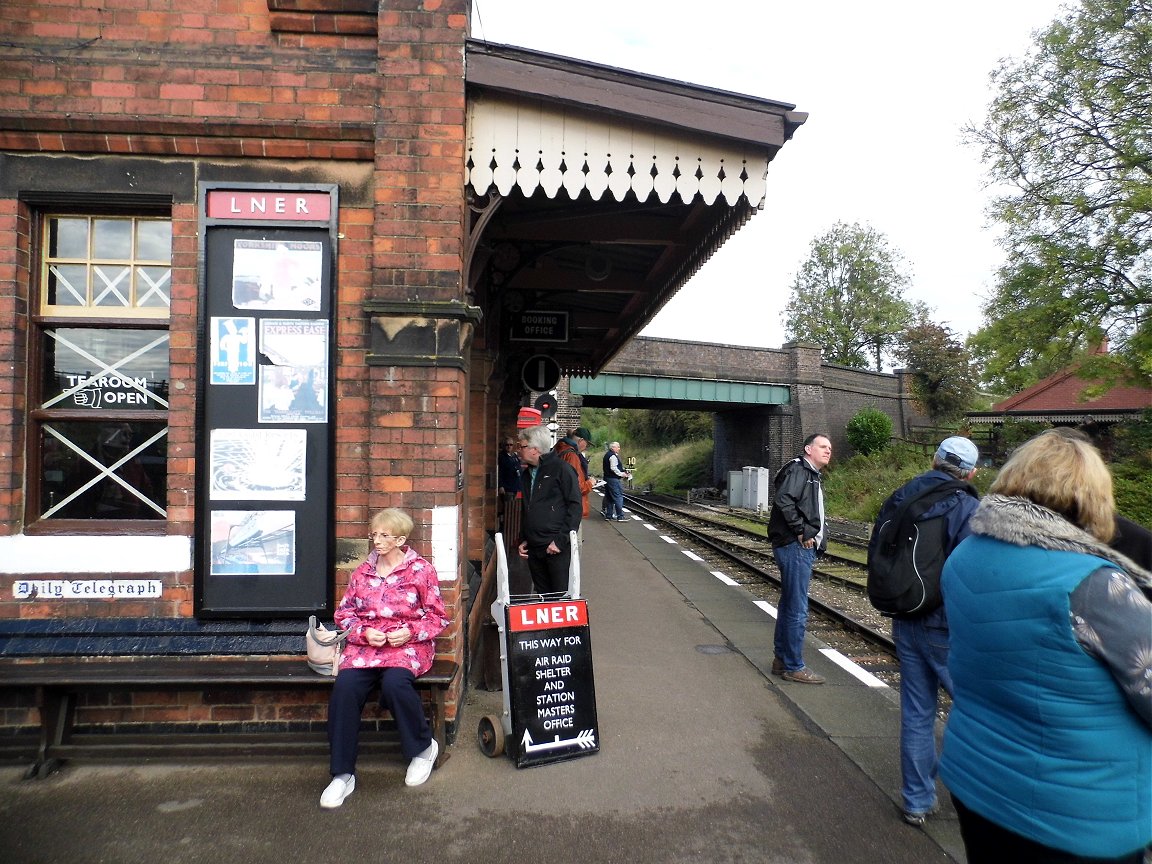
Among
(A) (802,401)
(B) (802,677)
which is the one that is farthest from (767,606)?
(A) (802,401)

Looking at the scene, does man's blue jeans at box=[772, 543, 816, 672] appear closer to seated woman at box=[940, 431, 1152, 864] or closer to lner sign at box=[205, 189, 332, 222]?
seated woman at box=[940, 431, 1152, 864]

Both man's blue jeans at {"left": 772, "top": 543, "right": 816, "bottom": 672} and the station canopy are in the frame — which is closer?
the station canopy

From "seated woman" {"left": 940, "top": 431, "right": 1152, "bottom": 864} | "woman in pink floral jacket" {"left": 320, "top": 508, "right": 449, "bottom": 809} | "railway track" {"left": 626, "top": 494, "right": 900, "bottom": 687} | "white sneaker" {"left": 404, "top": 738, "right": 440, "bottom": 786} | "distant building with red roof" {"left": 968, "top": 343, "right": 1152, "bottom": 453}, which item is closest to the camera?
"seated woman" {"left": 940, "top": 431, "right": 1152, "bottom": 864}

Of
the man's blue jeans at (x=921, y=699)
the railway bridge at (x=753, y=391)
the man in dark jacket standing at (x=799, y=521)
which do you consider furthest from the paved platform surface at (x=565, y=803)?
the railway bridge at (x=753, y=391)

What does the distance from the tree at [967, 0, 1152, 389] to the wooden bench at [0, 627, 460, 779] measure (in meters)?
20.0

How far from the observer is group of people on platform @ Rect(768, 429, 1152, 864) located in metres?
1.97

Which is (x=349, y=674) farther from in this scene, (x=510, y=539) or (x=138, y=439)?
(x=510, y=539)

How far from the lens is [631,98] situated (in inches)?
176

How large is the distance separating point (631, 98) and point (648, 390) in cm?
2513

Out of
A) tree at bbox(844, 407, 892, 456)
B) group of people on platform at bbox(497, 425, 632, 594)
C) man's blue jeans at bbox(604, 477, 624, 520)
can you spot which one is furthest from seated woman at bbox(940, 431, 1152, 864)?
tree at bbox(844, 407, 892, 456)

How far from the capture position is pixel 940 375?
36344mm

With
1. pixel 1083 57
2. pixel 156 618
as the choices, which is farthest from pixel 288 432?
pixel 1083 57

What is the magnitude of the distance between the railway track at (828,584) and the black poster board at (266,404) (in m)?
4.50

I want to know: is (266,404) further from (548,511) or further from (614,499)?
(614,499)
